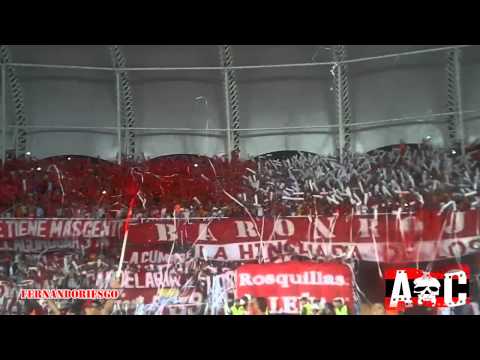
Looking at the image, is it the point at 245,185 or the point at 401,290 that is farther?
the point at 245,185

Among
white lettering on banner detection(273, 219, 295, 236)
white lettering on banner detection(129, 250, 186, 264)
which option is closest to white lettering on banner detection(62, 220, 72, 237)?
white lettering on banner detection(129, 250, 186, 264)

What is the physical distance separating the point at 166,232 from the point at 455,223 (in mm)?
1860

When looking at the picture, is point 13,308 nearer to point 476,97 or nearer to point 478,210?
point 478,210

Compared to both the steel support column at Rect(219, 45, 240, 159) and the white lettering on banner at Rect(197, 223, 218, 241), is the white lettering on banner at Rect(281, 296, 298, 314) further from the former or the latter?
the steel support column at Rect(219, 45, 240, 159)

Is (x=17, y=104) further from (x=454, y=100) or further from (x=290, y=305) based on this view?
Result: (x=454, y=100)

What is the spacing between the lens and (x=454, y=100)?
3.43 meters

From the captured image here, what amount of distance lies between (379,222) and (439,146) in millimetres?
628

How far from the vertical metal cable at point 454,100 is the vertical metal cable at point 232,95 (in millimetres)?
1374

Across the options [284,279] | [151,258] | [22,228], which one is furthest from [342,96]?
[22,228]

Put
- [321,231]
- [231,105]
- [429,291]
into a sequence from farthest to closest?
[231,105] < [321,231] < [429,291]

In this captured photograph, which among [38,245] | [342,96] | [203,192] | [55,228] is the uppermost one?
[342,96]

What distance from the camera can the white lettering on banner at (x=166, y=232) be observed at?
343 cm

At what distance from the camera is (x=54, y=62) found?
11.6 feet

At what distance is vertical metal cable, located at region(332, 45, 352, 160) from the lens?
11.3 ft
